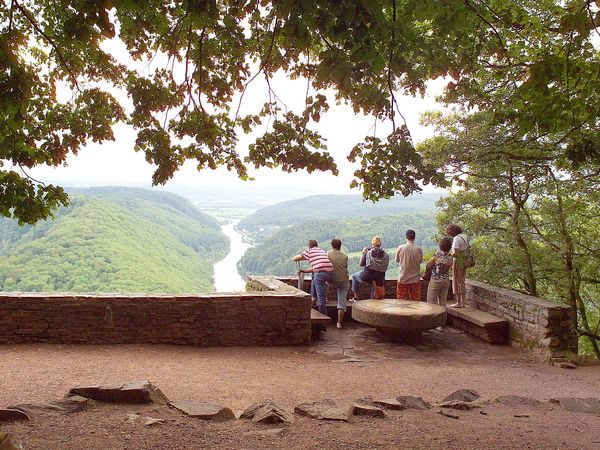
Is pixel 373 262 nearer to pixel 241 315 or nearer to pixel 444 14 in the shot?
pixel 241 315

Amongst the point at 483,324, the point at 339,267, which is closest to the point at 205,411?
the point at 339,267

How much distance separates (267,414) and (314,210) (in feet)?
171

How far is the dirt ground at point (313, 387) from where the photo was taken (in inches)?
137

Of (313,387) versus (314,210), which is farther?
(314,210)

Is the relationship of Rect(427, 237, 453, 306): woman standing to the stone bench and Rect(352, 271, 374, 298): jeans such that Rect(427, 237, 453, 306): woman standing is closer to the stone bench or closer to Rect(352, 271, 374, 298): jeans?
the stone bench

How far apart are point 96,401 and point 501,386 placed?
491cm

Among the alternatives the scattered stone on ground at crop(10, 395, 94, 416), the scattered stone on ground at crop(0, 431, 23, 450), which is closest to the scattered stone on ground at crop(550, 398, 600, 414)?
the scattered stone on ground at crop(10, 395, 94, 416)

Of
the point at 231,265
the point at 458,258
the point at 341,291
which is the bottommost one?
the point at 231,265

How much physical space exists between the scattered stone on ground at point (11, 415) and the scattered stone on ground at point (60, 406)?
0.40 feet

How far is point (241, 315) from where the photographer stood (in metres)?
7.53

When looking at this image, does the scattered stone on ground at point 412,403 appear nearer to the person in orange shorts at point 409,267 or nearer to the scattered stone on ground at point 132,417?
the scattered stone on ground at point 132,417

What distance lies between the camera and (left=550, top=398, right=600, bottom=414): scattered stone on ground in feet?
15.9

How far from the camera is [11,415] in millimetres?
3502

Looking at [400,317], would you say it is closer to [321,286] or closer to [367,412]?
[321,286]
